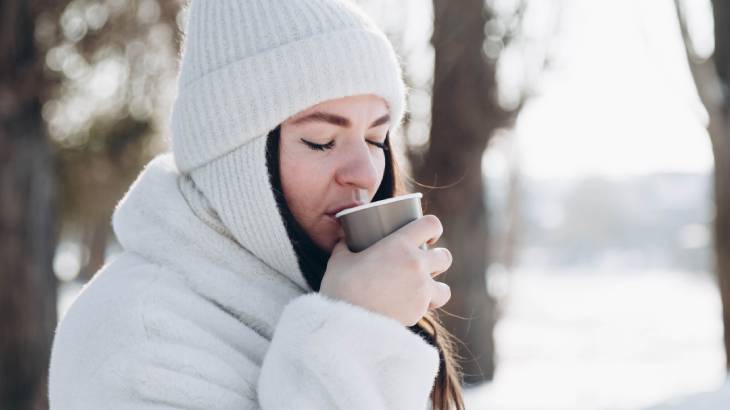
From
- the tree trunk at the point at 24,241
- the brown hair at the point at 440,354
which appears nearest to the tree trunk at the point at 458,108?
the tree trunk at the point at 24,241

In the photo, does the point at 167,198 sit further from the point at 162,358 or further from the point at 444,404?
the point at 444,404

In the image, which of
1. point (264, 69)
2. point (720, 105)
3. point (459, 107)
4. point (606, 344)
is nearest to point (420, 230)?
point (264, 69)

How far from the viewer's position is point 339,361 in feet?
4.08

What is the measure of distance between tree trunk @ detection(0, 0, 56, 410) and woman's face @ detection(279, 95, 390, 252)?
4.12 metres

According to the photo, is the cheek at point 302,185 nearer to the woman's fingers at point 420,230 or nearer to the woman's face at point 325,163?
the woman's face at point 325,163

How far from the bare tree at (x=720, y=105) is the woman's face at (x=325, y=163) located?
17.4 ft

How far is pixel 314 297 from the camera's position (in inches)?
50.7

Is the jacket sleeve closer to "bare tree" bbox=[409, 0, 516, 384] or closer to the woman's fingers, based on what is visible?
the woman's fingers

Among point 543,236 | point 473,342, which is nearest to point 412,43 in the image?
point 473,342

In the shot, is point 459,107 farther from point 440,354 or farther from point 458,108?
point 440,354

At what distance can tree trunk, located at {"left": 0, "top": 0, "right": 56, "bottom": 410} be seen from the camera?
5.07 m

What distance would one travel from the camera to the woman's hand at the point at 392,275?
4.29 feet

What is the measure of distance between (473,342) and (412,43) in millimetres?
3171

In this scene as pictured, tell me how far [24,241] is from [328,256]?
14.4 ft
